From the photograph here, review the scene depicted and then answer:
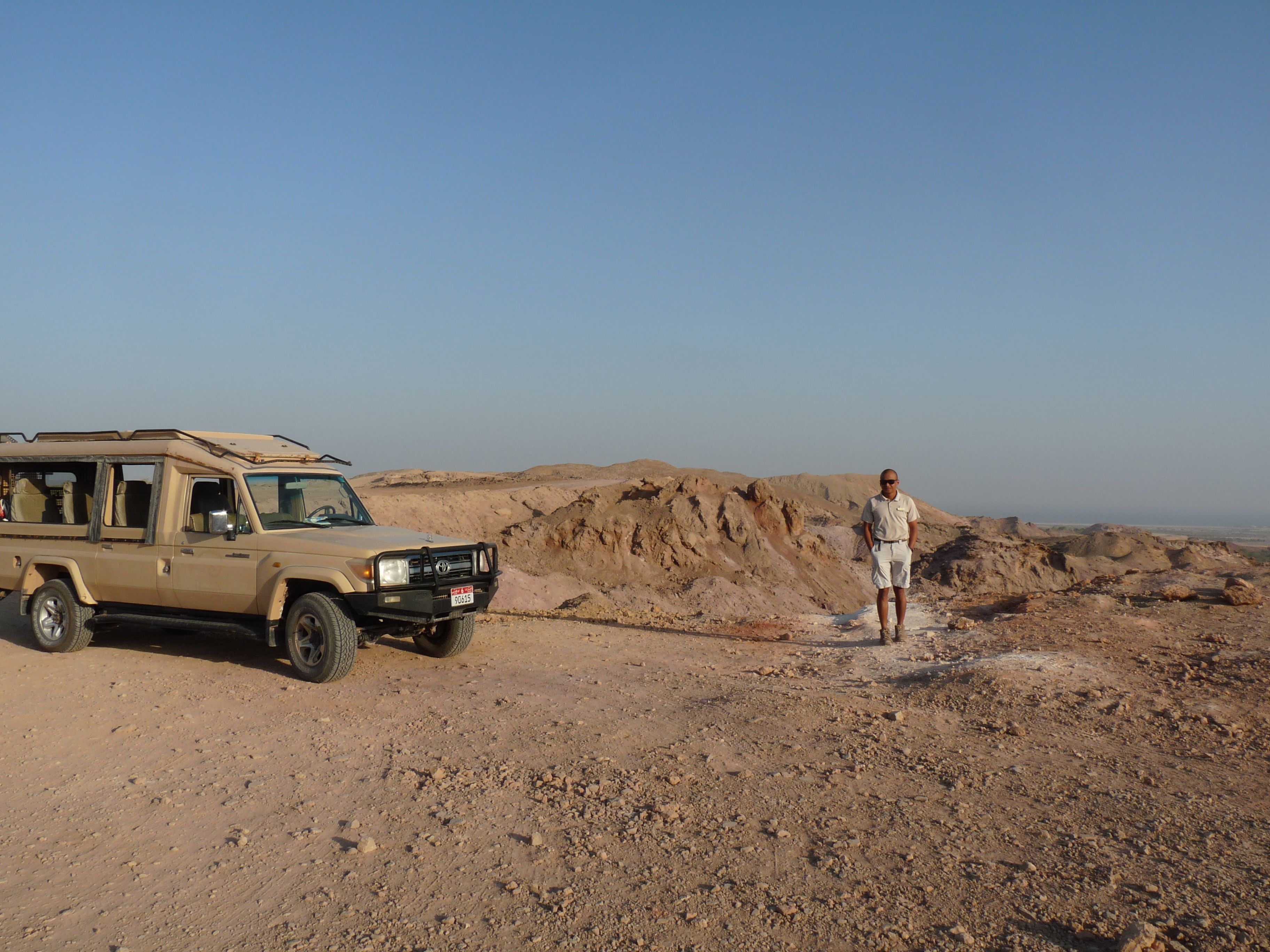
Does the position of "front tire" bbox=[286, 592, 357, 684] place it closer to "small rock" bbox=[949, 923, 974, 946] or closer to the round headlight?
the round headlight

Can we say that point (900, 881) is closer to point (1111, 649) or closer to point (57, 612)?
point (1111, 649)

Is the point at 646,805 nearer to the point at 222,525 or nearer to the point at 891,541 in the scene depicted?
the point at 222,525

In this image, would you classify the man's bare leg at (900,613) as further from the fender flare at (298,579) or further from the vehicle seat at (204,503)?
the vehicle seat at (204,503)

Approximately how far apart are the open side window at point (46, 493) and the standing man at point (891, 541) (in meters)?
8.77

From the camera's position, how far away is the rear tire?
9.11 meters

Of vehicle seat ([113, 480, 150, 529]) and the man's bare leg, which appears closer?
vehicle seat ([113, 480, 150, 529])

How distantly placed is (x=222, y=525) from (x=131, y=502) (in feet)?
7.00

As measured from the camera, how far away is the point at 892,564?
32.2 feet

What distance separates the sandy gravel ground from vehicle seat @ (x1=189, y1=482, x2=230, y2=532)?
1429 millimetres

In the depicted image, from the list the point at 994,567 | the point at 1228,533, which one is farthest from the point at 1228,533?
the point at 994,567

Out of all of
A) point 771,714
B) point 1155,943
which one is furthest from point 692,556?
point 1155,943

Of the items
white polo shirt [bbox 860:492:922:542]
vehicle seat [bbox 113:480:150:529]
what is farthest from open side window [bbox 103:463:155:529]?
white polo shirt [bbox 860:492:922:542]

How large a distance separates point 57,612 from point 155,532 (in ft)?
5.83

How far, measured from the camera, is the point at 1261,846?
4.24 m
